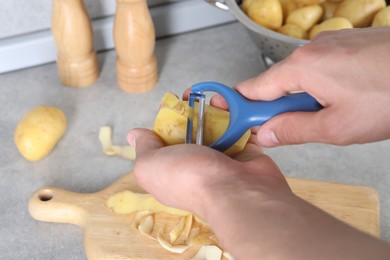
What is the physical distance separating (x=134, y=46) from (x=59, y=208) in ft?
1.02

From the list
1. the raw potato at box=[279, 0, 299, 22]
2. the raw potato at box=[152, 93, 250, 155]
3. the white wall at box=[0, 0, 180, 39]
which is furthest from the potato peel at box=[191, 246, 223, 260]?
the white wall at box=[0, 0, 180, 39]

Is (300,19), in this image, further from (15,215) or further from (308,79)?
(15,215)

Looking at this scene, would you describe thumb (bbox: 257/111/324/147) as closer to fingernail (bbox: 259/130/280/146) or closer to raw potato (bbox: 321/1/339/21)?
fingernail (bbox: 259/130/280/146)

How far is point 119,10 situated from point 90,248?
40 centimetres

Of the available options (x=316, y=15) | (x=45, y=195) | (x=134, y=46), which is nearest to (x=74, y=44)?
(x=134, y=46)

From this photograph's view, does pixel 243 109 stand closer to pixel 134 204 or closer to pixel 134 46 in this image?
pixel 134 204

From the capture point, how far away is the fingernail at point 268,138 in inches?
25.6

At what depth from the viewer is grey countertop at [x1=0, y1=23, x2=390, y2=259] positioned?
81 centimetres

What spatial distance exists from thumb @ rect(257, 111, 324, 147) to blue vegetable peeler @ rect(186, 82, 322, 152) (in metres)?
0.01

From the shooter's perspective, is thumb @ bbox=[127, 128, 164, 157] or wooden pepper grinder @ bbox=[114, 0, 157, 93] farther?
wooden pepper grinder @ bbox=[114, 0, 157, 93]

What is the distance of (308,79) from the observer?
62 centimetres

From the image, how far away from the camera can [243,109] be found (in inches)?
26.0

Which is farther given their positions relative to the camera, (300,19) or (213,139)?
(300,19)

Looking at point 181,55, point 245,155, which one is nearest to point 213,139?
point 245,155
